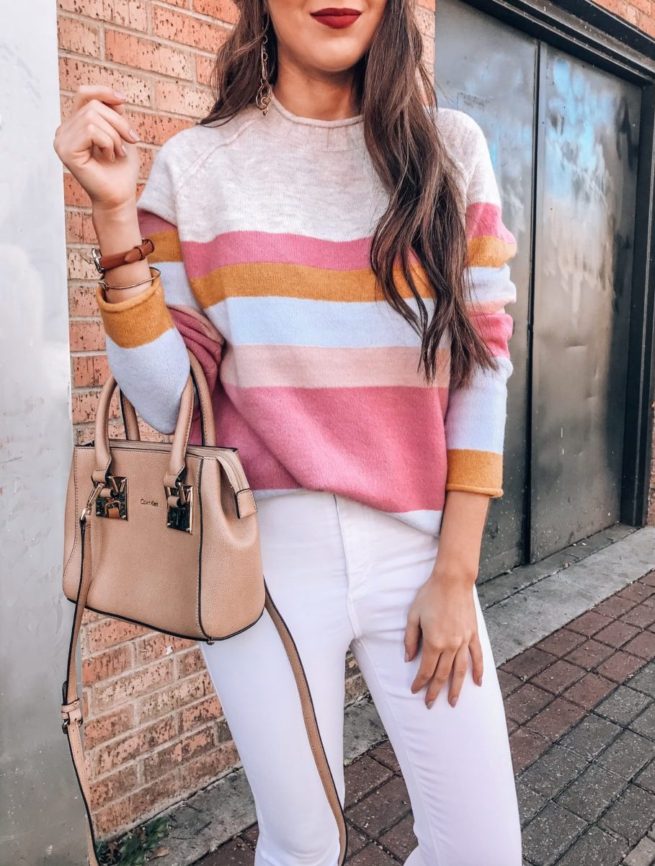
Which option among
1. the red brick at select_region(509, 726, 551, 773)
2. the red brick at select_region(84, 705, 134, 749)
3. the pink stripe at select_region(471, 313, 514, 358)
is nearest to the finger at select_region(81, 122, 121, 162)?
the pink stripe at select_region(471, 313, 514, 358)

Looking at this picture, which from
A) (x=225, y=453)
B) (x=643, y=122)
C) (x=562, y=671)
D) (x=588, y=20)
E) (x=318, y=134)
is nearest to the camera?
(x=225, y=453)

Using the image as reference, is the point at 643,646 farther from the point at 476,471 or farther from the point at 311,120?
the point at 311,120

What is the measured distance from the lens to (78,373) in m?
2.08

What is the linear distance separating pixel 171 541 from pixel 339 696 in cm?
42

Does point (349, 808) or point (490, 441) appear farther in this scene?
point (349, 808)

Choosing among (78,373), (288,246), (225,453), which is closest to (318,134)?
(288,246)

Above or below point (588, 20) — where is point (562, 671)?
below

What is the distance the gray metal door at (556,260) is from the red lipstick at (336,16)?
99.1 inches

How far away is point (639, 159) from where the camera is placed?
500 centimetres

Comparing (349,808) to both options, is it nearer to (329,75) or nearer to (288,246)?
(288,246)

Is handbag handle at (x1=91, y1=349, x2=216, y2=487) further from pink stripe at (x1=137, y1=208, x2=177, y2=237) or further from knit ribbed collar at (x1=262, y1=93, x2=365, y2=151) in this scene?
knit ribbed collar at (x1=262, y1=93, x2=365, y2=151)

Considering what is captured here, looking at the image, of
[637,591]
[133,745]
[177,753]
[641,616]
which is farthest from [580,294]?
[133,745]

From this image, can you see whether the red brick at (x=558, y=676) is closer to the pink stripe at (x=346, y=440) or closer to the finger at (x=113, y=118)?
the pink stripe at (x=346, y=440)

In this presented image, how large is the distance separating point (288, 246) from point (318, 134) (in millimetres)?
257
